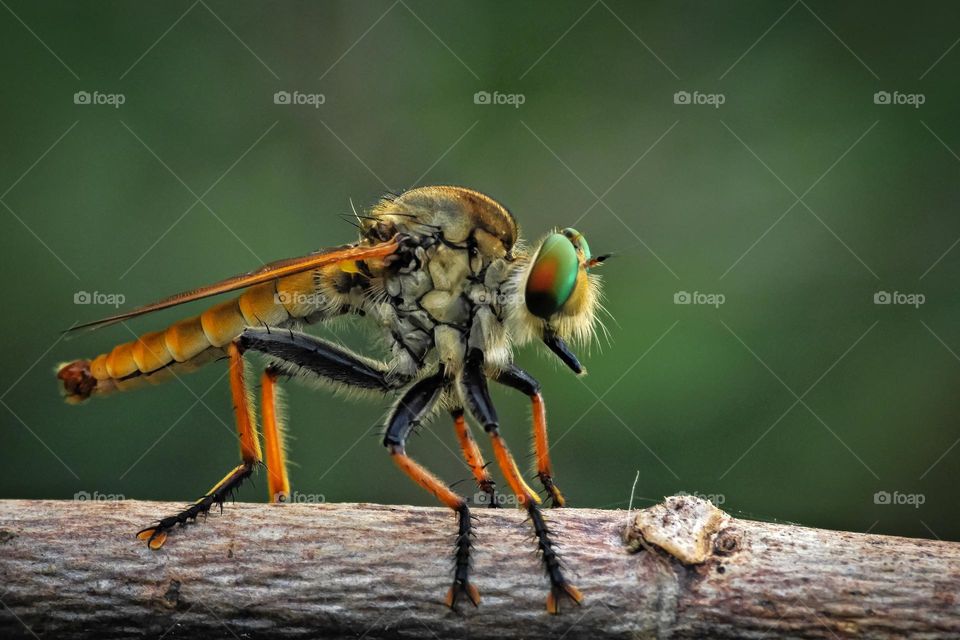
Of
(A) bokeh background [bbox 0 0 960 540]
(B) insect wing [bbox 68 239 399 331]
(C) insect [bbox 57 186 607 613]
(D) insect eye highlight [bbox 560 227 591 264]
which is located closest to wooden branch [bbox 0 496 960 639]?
(C) insect [bbox 57 186 607 613]

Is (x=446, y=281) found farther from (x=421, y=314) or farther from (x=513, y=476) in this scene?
(x=513, y=476)

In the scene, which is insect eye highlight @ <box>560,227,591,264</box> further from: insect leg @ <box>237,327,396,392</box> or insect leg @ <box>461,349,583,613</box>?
Answer: insect leg @ <box>237,327,396,392</box>

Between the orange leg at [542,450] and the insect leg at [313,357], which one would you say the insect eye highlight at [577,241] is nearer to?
the orange leg at [542,450]

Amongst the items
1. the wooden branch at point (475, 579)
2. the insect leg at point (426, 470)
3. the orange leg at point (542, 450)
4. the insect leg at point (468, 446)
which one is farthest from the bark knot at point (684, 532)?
the insect leg at point (468, 446)

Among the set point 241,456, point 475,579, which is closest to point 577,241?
point 241,456

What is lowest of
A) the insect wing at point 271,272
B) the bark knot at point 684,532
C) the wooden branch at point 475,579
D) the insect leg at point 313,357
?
the wooden branch at point 475,579
